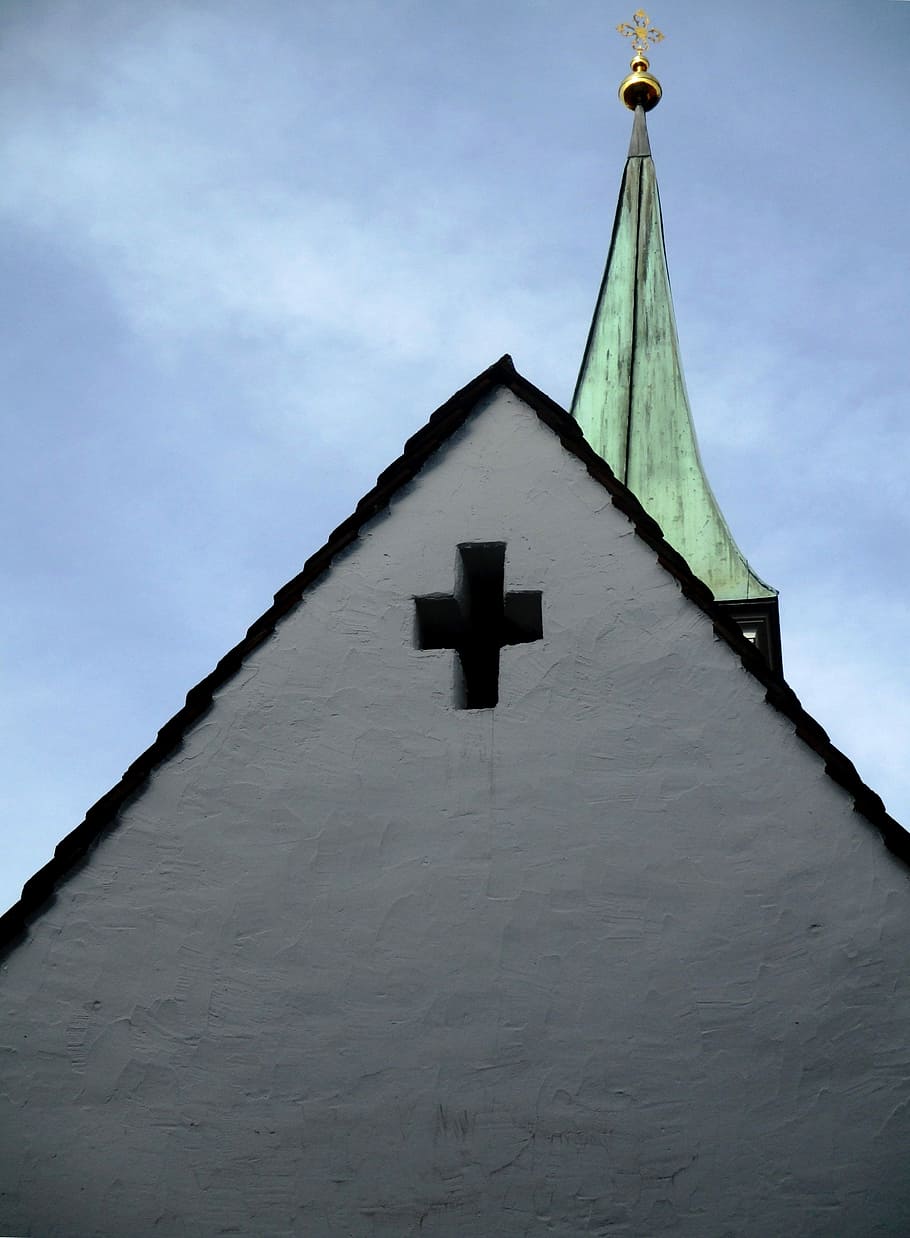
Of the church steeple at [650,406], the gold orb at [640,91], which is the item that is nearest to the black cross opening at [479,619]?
the church steeple at [650,406]

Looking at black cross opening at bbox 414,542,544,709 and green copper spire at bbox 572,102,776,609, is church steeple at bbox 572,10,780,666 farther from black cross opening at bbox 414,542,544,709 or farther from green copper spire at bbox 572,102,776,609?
black cross opening at bbox 414,542,544,709

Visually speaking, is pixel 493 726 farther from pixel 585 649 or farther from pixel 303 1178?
pixel 303 1178

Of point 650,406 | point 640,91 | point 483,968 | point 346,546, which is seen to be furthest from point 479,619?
point 640,91

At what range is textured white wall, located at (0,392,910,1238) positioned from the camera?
6027mm

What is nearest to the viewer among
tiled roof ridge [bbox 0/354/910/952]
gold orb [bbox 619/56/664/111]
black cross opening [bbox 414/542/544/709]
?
tiled roof ridge [bbox 0/354/910/952]

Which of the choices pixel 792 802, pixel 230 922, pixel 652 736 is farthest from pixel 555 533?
pixel 230 922

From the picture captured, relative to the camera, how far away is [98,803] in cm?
712

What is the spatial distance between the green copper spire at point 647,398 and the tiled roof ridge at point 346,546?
346 inches

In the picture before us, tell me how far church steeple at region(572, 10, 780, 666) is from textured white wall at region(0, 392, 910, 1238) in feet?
31.3

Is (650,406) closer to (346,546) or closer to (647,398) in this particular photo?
(647,398)

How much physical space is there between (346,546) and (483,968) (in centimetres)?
234

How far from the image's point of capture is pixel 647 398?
20.1 meters

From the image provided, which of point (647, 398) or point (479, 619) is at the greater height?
point (647, 398)

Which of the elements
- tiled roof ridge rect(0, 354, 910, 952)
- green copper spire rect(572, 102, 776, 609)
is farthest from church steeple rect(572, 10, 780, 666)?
tiled roof ridge rect(0, 354, 910, 952)
